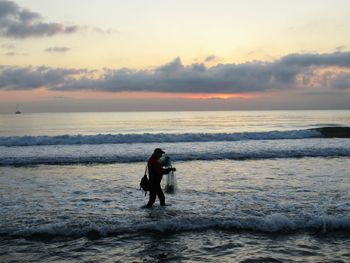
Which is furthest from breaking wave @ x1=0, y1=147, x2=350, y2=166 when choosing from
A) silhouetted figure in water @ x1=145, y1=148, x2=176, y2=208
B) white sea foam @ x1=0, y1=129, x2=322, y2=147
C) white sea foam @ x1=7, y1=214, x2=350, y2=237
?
white sea foam @ x1=7, y1=214, x2=350, y2=237

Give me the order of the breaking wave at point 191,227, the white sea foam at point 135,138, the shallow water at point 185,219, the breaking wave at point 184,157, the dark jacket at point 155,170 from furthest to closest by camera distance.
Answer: the white sea foam at point 135,138 → the breaking wave at point 184,157 → the dark jacket at point 155,170 → the breaking wave at point 191,227 → the shallow water at point 185,219

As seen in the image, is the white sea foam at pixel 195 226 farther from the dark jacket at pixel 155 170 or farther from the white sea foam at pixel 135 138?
the white sea foam at pixel 135 138

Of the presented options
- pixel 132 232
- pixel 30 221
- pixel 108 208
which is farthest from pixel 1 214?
pixel 132 232

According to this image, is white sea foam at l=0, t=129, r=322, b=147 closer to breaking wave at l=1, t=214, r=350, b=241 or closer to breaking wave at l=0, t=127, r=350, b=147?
breaking wave at l=0, t=127, r=350, b=147

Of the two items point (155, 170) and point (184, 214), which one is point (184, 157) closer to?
point (155, 170)

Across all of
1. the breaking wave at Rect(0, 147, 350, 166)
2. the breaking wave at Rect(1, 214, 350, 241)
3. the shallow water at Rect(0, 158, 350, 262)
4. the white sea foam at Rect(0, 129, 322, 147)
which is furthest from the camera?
the white sea foam at Rect(0, 129, 322, 147)

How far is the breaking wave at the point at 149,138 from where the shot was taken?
112ft

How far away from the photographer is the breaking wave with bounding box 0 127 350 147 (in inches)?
1341

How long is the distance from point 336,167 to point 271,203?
29.6ft

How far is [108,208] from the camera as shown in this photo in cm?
1116

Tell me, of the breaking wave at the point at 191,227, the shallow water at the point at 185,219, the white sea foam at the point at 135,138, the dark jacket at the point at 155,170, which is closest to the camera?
the shallow water at the point at 185,219

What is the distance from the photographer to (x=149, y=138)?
35.9 metres

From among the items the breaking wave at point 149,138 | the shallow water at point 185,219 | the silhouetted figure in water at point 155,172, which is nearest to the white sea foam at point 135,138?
the breaking wave at point 149,138

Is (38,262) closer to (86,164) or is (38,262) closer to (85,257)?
(85,257)
